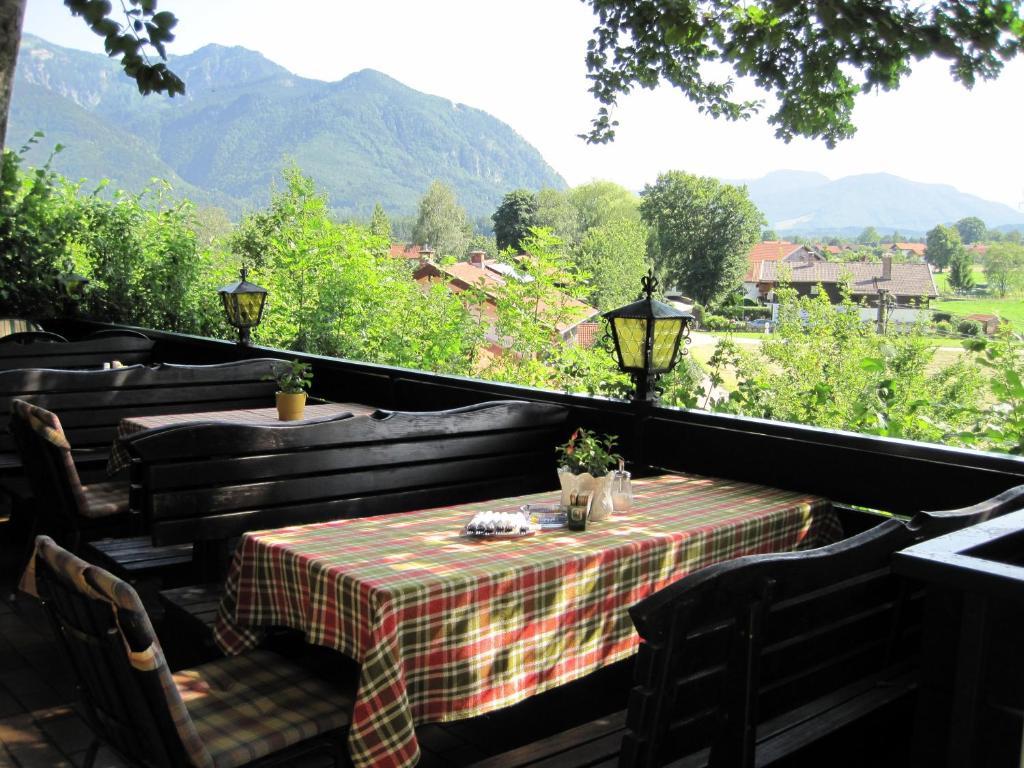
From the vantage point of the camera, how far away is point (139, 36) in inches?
163

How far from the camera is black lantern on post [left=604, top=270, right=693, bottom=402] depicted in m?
3.71

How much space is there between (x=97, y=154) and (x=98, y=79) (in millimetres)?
83766

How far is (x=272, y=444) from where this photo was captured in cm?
346

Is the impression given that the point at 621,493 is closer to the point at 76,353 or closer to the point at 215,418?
the point at 215,418

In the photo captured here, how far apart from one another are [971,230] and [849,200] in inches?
3131

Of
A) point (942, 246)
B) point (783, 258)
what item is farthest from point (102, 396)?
point (942, 246)

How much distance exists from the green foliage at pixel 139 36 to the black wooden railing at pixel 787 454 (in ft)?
6.33

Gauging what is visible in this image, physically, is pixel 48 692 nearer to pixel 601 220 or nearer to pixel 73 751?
pixel 73 751

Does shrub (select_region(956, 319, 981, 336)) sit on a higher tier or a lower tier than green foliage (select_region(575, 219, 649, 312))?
lower

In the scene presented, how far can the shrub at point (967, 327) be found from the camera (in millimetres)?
4931

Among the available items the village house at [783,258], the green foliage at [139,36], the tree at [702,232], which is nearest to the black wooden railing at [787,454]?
the green foliage at [139,36]

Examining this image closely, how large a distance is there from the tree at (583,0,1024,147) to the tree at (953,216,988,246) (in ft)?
19.2

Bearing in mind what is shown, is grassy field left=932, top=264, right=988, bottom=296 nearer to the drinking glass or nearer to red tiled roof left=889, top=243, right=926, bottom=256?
red tiled roof left=889, top=243, right=926, bottom=256

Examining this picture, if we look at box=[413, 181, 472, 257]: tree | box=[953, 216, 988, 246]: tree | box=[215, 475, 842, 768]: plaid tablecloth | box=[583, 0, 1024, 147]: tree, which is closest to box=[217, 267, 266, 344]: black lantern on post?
box=[583, 0, 1024, 147]: tree
